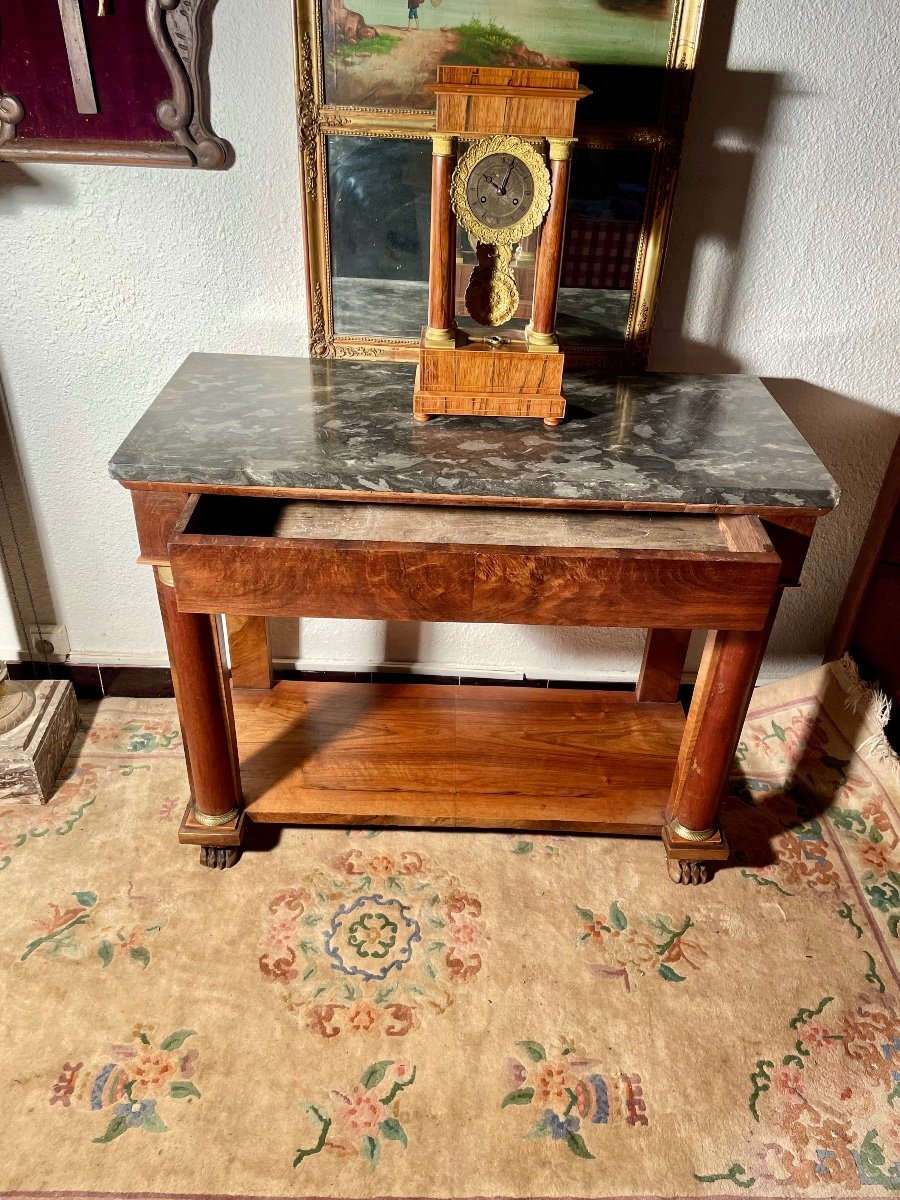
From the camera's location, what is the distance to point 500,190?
1416 millimetres

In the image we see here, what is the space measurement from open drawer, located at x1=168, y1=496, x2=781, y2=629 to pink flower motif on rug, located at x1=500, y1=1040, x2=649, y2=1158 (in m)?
0.72

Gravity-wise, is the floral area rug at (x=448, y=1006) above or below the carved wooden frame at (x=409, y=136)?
below

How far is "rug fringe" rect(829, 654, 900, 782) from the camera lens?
1.95 meters

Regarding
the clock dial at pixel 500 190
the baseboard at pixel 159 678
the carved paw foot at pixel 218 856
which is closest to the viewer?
the clock dial at pixel 500 190

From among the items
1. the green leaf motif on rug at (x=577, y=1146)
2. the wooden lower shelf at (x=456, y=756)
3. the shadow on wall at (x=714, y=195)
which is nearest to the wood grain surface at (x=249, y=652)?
the wooden lower shelf at (x=456, y=756)

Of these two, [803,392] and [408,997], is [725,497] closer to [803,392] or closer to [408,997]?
[803,392]

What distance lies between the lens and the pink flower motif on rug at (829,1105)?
4.34ft

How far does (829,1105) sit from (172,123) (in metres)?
1.96

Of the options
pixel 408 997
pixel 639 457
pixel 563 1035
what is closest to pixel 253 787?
pixel 408 997

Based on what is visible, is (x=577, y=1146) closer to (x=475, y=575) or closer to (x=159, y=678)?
(x=475, y=575)

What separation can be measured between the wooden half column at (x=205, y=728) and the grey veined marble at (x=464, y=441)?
0.79 feet

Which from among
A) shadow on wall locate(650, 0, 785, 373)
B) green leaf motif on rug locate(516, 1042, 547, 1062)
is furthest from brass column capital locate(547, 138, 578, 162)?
green leaf motif on rug locate(516, 1042, 547, 1062)

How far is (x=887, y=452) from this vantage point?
→ 1932mm

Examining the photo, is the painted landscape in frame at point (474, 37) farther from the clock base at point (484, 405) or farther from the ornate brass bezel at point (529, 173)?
the clock base at point (484, 405)
